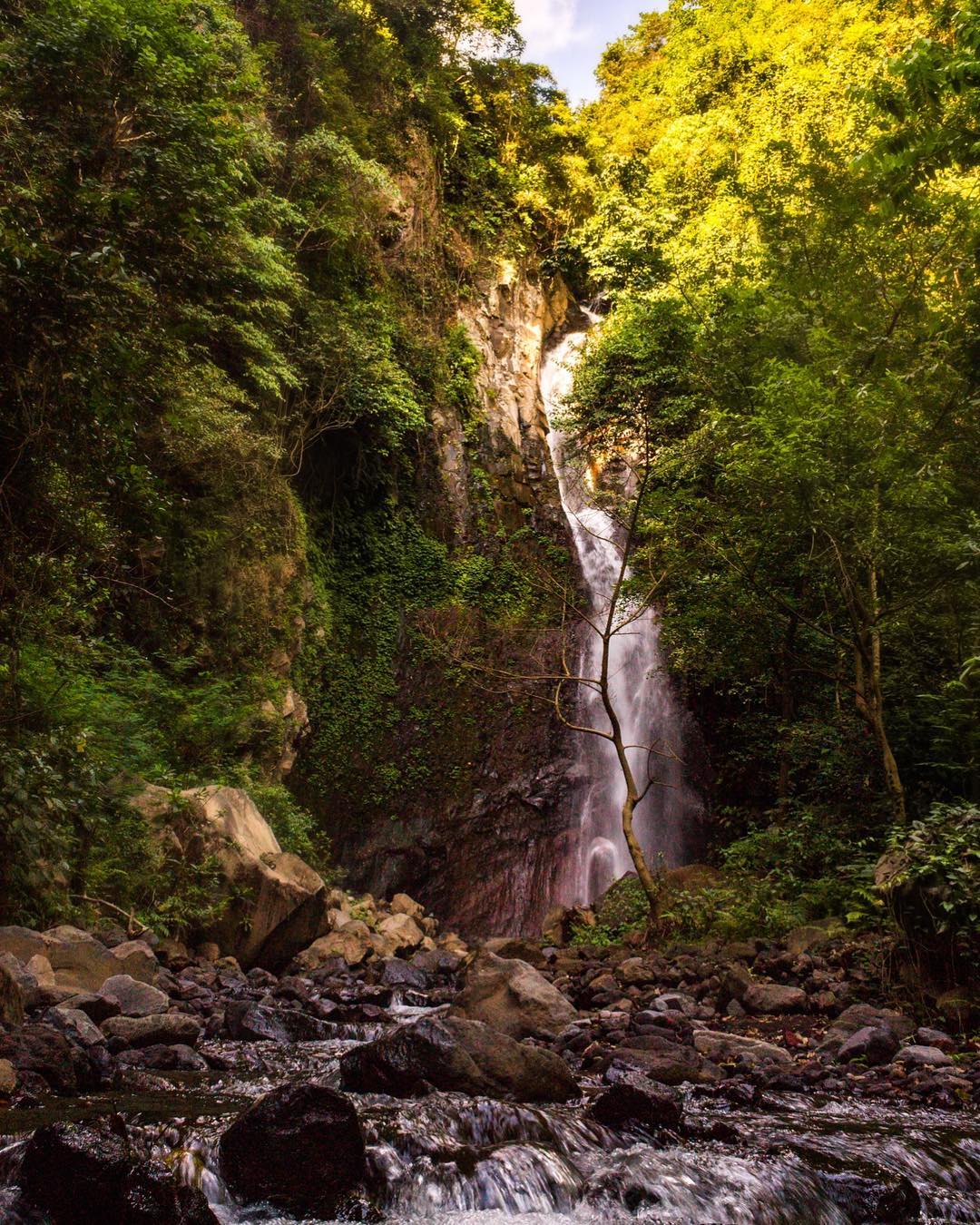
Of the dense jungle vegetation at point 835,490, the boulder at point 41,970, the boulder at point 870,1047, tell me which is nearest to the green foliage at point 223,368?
the boulder at point 41,970

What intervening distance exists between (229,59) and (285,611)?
9.53 meters

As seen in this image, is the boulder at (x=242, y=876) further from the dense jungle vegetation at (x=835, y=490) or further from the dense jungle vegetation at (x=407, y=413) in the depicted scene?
the dense jungle vegetation at (x=835, y=490)

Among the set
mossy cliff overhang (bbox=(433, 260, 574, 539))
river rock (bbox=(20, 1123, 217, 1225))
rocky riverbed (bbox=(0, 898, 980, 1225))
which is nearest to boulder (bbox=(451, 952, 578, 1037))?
rocky riverbed (bbox=(0, 898, 980, 1225))

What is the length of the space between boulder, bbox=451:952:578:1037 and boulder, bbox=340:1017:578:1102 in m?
1.49

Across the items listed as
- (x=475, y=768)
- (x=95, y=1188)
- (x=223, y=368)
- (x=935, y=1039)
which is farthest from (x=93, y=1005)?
(x=475, y=768)

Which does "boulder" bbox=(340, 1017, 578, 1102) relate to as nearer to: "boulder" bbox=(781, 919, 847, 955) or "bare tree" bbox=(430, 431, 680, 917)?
"boulder" bbox=(781, 919, 847, 955)

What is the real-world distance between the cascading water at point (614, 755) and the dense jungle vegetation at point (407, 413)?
36.2 inches

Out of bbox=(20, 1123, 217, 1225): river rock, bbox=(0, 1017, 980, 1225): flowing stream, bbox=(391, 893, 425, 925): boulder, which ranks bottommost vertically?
bbox=(0, 1017, 980, 1225): flowing stream

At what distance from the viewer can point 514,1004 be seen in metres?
6.77

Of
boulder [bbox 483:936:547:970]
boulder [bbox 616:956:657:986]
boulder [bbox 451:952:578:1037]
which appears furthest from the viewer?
boulder [bbox 483:936:547:970]

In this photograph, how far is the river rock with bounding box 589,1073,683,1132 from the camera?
423 centimetres

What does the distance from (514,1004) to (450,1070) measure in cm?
219

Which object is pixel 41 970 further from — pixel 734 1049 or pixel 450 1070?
pixel 734 1049

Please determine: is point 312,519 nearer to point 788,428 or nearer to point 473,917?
point 473,917
